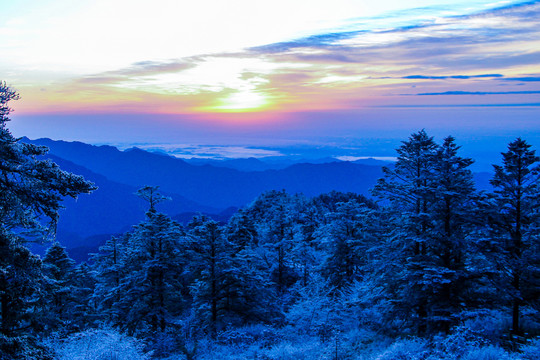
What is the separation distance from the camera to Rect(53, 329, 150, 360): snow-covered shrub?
10.8 meters

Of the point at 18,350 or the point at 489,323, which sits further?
the point at 489,323

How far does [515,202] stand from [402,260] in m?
5.41

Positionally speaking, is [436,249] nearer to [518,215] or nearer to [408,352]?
[518,215]

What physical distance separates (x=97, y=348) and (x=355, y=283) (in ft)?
66.0

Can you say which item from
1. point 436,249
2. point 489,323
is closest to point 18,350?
point 436,249

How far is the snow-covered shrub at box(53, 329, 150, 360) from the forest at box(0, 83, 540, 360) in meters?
0.08

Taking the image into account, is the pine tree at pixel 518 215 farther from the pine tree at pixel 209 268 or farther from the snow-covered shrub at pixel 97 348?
the snow-covered shrub at pixel 97 348

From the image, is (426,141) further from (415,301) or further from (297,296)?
(297,296)

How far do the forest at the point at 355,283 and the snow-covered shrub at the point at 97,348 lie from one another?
3.3 inches

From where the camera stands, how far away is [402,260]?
51.5 ft

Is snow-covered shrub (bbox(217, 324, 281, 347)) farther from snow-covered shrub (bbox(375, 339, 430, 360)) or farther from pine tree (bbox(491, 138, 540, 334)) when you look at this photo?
pine tree (bbox(491, 138, 540, 334))

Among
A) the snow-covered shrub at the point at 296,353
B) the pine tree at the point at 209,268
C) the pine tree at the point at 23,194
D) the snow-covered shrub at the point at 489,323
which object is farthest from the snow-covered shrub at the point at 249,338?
the pine tree at the point at 23,194

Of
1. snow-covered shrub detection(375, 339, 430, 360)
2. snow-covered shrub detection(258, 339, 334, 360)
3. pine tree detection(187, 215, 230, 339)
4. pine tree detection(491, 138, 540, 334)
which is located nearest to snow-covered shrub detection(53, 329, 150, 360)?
snow-covered shrub detection(258, 339, 334, 360)

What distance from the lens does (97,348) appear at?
37.9 ft
